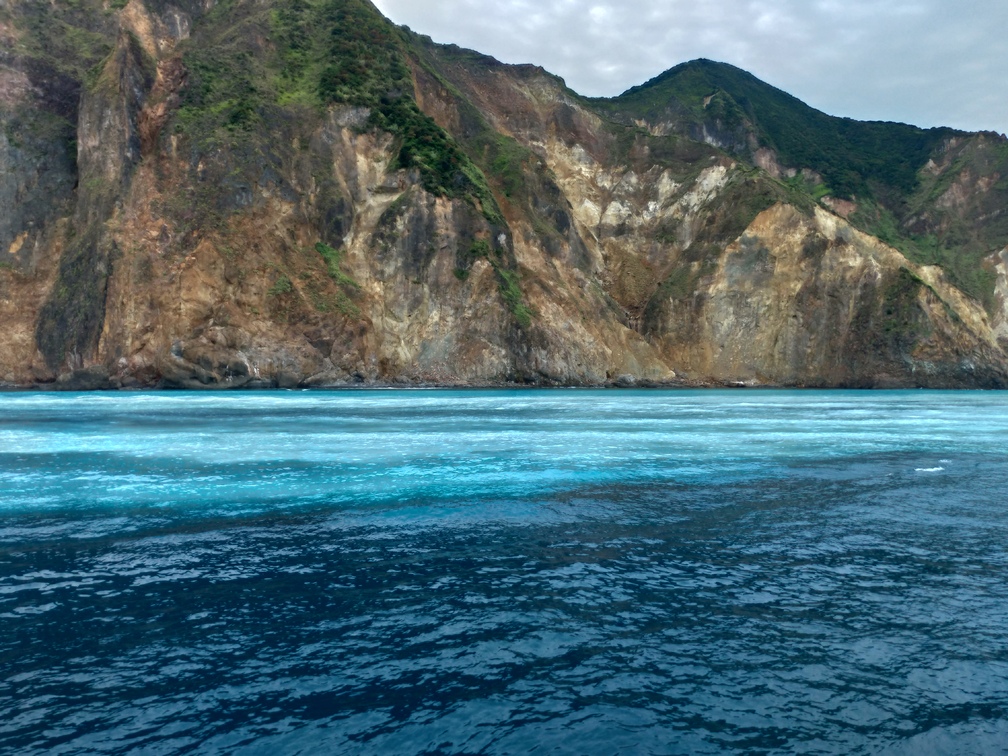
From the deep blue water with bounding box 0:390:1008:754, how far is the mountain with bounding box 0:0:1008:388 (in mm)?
51676

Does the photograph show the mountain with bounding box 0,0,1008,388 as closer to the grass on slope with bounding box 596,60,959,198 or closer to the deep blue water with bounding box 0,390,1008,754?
the grass on slope with bounding box 596,60,959,198

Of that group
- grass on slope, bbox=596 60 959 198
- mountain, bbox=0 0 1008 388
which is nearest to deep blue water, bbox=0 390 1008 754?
mountain, bbox=0 0 1008 388

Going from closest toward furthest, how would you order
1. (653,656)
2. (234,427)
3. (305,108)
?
(653,656)
(234,427)
(305,108)

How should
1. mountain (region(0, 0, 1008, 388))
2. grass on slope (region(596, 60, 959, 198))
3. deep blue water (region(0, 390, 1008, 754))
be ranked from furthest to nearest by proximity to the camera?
1. grass on slope (region(596, 60, 959, 198))
2. mountain (region(0, 0, 1008, 388))
3. deep blue water (region(0, 390, 1008, 754))

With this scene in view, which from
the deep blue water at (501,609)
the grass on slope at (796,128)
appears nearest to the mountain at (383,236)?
the grass on slope at (796,128)

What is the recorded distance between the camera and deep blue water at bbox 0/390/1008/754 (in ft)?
21.1

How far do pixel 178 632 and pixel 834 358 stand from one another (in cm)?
9662

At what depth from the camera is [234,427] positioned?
Result: 3123 centimetres

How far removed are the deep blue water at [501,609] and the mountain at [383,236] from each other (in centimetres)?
5168

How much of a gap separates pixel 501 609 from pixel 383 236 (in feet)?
233

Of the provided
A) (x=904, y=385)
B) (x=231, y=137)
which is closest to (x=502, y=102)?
(x=231, y=137)

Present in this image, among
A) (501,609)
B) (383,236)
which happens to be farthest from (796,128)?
(501,609)

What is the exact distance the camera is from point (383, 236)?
76.8m

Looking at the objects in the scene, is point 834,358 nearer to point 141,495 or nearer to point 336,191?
point 336,191
